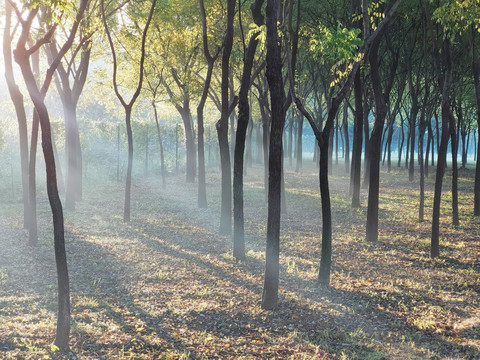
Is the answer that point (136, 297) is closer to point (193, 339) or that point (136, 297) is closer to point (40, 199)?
point (193, 339)

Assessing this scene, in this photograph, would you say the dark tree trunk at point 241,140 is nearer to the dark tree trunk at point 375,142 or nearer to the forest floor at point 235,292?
the forest floor at point 235,292

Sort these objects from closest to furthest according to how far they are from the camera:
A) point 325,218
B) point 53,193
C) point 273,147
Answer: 1. point 53,193
2. point 273,147
3. point 325,218

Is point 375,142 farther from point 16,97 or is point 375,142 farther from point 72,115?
point 72,115

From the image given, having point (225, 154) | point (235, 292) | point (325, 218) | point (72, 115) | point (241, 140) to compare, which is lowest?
point (235, 292)

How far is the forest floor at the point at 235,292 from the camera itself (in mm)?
6320

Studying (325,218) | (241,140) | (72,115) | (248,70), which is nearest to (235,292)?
(325,218)

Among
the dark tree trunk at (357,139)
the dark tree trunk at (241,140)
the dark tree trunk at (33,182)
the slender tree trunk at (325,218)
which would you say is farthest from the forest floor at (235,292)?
the dark tree trunk at (357,139)

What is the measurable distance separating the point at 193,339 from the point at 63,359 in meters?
1.86

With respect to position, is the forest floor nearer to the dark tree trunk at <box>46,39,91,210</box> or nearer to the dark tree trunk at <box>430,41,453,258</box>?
the dark tree trunk at <box>430,41,453,258</box>

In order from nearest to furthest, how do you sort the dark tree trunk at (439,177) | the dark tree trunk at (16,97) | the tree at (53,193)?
the tree at (53,193) < the dark tree trunk at (16,97) < the dark tree trunk at (439,177)

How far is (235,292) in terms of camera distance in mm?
8766

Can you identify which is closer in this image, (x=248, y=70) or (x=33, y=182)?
(x=248, y=70)

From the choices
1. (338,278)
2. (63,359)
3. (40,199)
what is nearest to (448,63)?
(338,278)

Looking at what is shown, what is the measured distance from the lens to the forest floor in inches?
249
